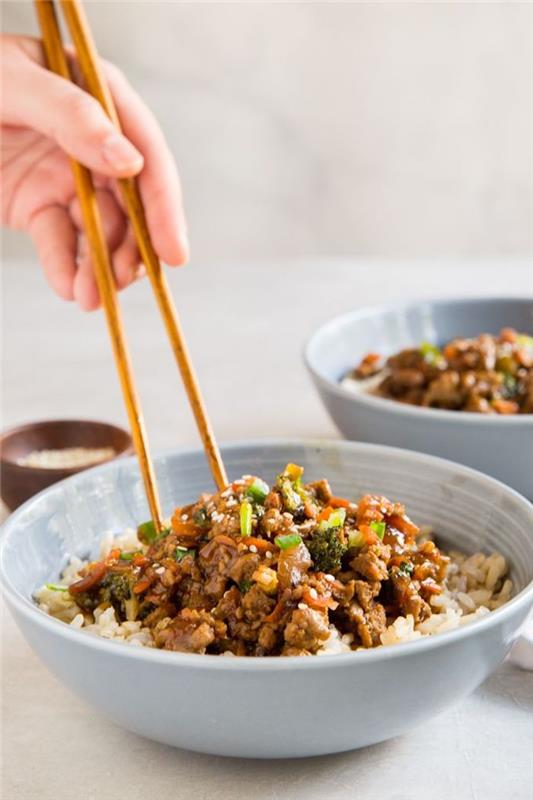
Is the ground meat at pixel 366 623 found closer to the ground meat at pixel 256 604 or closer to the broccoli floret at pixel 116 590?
the ground meat at pixel 256 604

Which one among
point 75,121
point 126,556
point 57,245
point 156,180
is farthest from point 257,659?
point 57,245

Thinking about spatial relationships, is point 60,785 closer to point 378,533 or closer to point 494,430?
point 378,533

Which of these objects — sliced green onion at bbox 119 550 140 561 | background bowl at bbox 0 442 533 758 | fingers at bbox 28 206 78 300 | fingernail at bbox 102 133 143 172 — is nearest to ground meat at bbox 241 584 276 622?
background bowl at bbox 0 442 533 758

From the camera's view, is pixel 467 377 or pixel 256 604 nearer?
pixel 256 604

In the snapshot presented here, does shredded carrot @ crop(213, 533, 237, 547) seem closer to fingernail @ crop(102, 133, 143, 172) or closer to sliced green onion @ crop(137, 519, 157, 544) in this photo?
sliced green onion @ crop(137, 519, 157, 544)

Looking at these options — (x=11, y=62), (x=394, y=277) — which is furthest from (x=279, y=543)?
(x=394, y=277)

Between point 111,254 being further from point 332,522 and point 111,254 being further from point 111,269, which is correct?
point 332,522

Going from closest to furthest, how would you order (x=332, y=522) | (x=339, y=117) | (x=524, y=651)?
(x=332, y=522), (x=524, y=651), (x=339, y=117)
